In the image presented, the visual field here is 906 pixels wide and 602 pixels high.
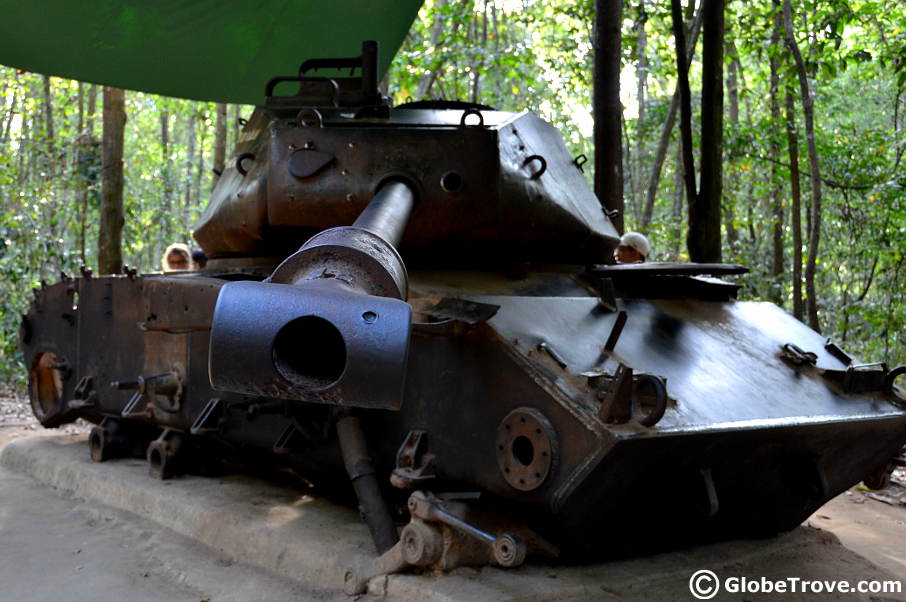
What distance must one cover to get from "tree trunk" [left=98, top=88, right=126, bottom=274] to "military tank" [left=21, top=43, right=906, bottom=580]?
2.76 m

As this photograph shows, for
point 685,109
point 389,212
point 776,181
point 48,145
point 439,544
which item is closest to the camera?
point 439,544

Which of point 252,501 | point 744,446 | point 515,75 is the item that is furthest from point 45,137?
point 744,446

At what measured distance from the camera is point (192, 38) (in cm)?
608

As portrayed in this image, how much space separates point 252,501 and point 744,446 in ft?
7.34

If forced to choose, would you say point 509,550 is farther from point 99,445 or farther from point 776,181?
point 776,181

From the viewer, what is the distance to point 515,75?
450 inches

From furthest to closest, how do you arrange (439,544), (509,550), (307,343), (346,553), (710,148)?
(710,148), (346,553), (439,544), (509,550), (307,343)

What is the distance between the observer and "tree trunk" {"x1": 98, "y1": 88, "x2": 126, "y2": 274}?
8.17 metres

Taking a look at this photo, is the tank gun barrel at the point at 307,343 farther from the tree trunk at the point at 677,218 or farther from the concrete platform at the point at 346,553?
the tree trunk at the point at 677,218

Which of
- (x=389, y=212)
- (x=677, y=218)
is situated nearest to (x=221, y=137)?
(x=677, y=218)

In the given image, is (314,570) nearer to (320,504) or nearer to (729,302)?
(320,504)

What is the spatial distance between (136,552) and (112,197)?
4679 mm

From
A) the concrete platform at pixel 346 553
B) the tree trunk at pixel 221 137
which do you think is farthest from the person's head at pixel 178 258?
the tree trunk at pixel 221 137

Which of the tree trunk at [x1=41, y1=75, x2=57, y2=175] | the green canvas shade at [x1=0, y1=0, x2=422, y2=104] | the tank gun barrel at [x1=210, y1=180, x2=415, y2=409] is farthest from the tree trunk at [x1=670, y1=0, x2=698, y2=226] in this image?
the tree trunk at [x1=41, y1=75, x2=57, y2=175]
